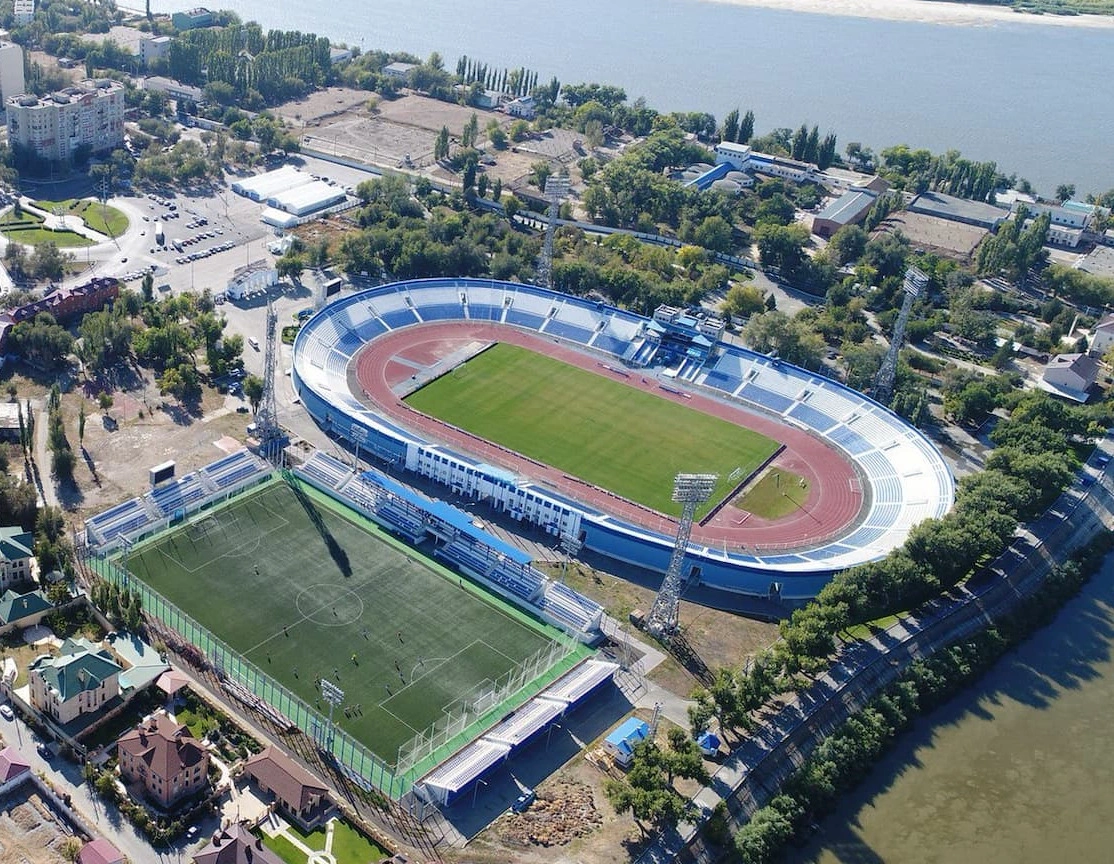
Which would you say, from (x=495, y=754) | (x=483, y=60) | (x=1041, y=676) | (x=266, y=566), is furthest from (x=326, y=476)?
(x=483, y=60)

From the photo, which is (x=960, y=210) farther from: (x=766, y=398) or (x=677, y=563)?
(x=677, y=563)

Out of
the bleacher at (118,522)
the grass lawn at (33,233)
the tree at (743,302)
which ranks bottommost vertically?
the grass lawn at (33,233)

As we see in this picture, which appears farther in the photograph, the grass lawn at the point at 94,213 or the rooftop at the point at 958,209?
the rooftop at the point at 958,209

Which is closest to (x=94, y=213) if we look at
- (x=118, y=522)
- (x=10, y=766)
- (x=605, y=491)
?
(x=118, y=522)

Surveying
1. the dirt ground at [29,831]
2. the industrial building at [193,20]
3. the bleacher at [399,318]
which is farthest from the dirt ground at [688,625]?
the industrial building at [193,20]

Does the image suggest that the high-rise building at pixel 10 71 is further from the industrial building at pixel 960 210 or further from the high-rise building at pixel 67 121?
the industrial building at pixel 960 210

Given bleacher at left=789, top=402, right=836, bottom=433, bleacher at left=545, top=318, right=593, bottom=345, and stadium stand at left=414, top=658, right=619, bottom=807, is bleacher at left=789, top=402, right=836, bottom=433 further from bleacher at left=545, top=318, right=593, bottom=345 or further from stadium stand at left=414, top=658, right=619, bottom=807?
stadium stand at left=414, top=658, right=619, bottom=807
